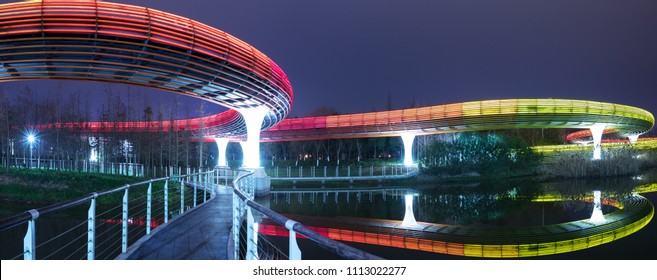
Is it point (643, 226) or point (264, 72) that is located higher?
point (264, 72)

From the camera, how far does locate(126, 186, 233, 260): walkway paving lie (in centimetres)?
555

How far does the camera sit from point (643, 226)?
1059 cm

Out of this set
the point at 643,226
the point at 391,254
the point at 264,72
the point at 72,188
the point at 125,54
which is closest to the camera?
the point at 391,254

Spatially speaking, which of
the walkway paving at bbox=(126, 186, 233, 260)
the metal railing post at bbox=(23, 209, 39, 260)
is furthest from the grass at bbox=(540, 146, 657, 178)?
the metal railing post at bbox=(23, 209, 39, 260)

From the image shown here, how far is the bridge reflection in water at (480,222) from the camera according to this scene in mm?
9211

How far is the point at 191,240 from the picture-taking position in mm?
6477

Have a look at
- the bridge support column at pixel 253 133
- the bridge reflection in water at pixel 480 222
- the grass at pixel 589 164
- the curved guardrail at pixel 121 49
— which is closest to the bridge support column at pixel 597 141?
the grass at pixel 589 164

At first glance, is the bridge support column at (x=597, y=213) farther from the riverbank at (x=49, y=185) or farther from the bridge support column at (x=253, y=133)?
the riverbank at (x=49, y=185)

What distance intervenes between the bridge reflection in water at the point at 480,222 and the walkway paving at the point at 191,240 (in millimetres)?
2237

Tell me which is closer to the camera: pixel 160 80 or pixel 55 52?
pixel 55 52

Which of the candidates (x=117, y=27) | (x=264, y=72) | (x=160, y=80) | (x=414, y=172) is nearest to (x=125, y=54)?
(x=117, y=27)

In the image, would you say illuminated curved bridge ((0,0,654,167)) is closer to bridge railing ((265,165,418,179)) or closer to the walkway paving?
the walkway paving

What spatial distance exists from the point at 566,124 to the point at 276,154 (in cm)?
4078

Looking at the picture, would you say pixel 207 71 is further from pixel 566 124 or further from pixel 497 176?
pixel 566 124
